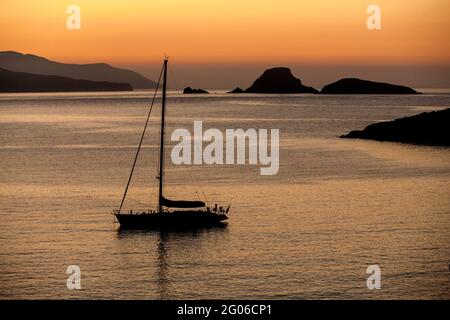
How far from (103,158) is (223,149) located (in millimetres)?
20544

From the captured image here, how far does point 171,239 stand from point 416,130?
85.9 meters

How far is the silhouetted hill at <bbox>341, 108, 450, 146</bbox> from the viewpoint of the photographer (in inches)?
4802

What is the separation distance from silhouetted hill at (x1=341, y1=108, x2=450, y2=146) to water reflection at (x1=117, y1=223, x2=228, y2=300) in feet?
249

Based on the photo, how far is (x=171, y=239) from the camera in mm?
48062

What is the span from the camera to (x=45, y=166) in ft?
293

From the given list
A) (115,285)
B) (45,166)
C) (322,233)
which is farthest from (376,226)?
(45,166)

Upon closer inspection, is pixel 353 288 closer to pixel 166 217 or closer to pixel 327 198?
pixel 166 217
